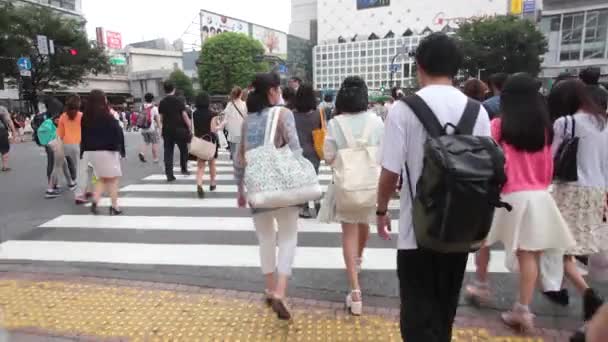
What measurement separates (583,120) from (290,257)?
2404 millimetres

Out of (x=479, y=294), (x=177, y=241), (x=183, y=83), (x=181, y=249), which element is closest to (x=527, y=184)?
(x=479, y=294)

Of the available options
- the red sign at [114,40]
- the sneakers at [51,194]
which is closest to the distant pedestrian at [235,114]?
the sneakers at [51,194]

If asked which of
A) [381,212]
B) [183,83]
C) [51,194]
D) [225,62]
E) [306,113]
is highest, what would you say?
[225,62]

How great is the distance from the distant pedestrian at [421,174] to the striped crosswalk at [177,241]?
192 centimetres

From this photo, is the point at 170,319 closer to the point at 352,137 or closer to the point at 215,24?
the point at 352,137

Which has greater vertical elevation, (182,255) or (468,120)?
(468,120)

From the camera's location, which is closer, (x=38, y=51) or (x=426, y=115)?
(x=426, y=115)

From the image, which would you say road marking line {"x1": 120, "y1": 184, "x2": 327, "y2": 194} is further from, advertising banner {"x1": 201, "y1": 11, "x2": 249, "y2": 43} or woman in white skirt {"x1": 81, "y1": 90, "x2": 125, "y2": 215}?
advertising banner {"x1": 201, "y1": 11, "x2": 249, "y2": 43}

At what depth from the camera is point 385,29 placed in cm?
10544

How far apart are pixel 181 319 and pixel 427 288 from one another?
195cm

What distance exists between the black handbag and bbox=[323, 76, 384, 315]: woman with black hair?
1.34 metres

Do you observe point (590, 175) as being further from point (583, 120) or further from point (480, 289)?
point (480, 289)

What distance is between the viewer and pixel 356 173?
123 inches

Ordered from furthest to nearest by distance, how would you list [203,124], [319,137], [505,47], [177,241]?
[505,47], [203,124], [319,137], [177,241]
